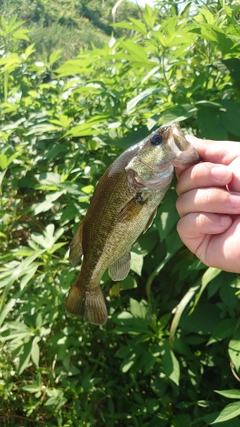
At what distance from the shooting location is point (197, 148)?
116 centimetres

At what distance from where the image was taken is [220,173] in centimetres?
109

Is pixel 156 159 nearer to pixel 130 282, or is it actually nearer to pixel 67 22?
pixel 130 282

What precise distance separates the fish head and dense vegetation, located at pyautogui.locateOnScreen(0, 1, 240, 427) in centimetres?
63

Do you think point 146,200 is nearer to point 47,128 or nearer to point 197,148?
point 197,148

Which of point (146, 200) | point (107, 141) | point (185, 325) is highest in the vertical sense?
point (146, 200)

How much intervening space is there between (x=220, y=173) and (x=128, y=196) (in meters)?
0.24

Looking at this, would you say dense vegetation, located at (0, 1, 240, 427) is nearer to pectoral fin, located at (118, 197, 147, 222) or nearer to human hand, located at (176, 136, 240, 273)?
human hand, located at (176, 136, 240, 273)

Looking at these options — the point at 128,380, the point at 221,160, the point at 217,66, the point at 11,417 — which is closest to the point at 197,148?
the point at 221,160

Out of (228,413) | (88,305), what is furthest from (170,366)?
(88,305)

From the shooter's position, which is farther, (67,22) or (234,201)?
(67,22)

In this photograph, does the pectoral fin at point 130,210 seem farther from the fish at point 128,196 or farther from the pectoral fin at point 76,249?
the pectoral fin at point 76,249

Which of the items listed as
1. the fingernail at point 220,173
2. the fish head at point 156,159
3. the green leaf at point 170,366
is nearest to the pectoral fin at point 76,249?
the fish head at point 156,159

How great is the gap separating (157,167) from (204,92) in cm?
96

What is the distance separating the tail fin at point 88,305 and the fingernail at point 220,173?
0.50 meters
